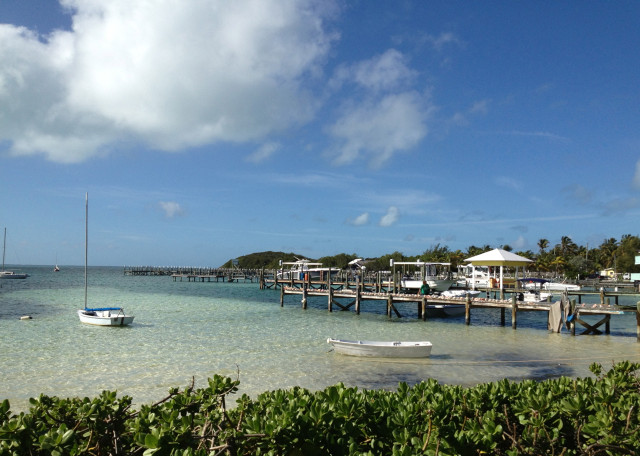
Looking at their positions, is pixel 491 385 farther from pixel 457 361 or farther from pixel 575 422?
pixel 457 361

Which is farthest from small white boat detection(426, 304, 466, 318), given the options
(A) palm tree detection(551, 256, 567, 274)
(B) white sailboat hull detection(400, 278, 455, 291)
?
(A) palm tree detection(551, 256, 567, 274)

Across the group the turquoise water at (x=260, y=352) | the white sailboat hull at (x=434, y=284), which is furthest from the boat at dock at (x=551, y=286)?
the turquoise water at (x=260, y=352)

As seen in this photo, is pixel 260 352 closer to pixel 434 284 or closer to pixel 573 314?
pixel 573 314

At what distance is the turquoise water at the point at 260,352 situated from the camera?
14211 mm

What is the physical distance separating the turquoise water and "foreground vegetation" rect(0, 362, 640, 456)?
18.7ft

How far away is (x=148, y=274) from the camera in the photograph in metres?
108

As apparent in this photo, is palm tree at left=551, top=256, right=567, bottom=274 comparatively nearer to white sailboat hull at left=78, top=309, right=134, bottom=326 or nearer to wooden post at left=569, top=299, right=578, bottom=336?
wooden post at left=569, top=299, right=578, bottom=336

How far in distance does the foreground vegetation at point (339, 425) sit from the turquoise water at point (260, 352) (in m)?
5.69

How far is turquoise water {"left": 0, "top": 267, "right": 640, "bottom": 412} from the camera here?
14211mm

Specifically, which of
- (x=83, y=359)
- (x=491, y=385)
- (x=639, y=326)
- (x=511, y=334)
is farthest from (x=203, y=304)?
(x=491, y=385)

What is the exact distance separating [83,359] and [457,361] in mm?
14654

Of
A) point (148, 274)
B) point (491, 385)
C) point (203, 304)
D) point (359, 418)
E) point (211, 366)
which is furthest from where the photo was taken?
point (148, 274)

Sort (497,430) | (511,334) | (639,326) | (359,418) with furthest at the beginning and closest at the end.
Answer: (511,334) → (639,326) → (359,418) → (497,430)

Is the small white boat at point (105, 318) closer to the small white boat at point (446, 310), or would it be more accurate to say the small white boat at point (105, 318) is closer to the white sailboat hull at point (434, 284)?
the small white boat at point (446, 310)
